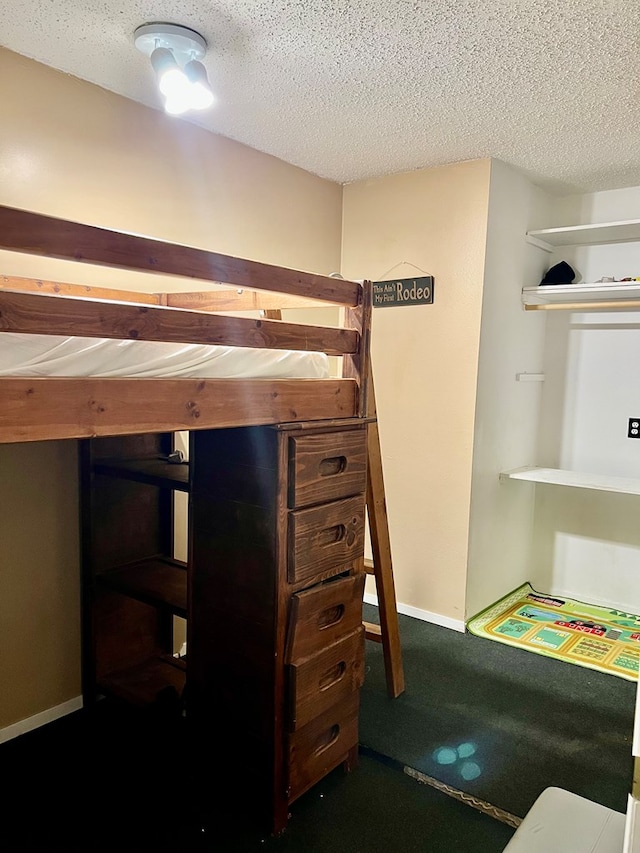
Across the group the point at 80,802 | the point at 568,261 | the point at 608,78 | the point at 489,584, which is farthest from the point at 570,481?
the point at 80,802

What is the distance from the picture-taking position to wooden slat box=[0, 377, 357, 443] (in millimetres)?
1208

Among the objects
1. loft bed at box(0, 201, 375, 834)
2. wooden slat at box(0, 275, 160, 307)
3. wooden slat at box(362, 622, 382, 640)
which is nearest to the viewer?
loft bed at box(0, 201, 375, 834)

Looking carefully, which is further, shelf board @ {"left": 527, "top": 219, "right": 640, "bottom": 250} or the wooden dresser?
shelf board @ {"left": 527, "top": 219, "right": 640, "bottom": 250}

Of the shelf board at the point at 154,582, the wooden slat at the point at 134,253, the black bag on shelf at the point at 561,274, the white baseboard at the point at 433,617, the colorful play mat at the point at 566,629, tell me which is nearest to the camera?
the wooden slat at the point at 134,253

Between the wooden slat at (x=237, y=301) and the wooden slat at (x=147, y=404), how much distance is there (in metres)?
0.48

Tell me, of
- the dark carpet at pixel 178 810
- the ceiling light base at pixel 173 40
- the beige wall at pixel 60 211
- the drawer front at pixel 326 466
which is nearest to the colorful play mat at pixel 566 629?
the dark carpet at pixel 178 810

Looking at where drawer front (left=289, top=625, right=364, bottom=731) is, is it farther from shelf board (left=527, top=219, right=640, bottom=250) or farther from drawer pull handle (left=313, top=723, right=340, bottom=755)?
shelf board (left=527, top=219, right=640, bottom=250)

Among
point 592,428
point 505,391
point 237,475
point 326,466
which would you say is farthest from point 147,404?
point 592,428

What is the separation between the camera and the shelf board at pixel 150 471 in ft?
6.82

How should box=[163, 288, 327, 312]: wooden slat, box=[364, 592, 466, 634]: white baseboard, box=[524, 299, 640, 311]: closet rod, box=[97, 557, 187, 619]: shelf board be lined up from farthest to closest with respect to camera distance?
1. box=[364, 592, 466, 634]: white baseboard
2. box=[524, 299, 640, 311]: closet rod
3. box=[163, 288, 327, 312]: wooden slat
4. box=[97, 557, 187, 619]: shelf board

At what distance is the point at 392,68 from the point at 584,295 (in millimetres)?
1795

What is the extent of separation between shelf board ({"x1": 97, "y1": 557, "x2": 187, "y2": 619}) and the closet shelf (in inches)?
88.6

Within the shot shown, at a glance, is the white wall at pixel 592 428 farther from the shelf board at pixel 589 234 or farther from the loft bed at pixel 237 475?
the loft bed at pixel 237 475

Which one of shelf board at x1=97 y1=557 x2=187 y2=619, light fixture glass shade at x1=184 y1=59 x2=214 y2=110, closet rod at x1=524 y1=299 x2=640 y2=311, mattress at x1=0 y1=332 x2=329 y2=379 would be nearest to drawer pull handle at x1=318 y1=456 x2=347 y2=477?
mattress at x1=0 y1=332 x2=329 y2=379
